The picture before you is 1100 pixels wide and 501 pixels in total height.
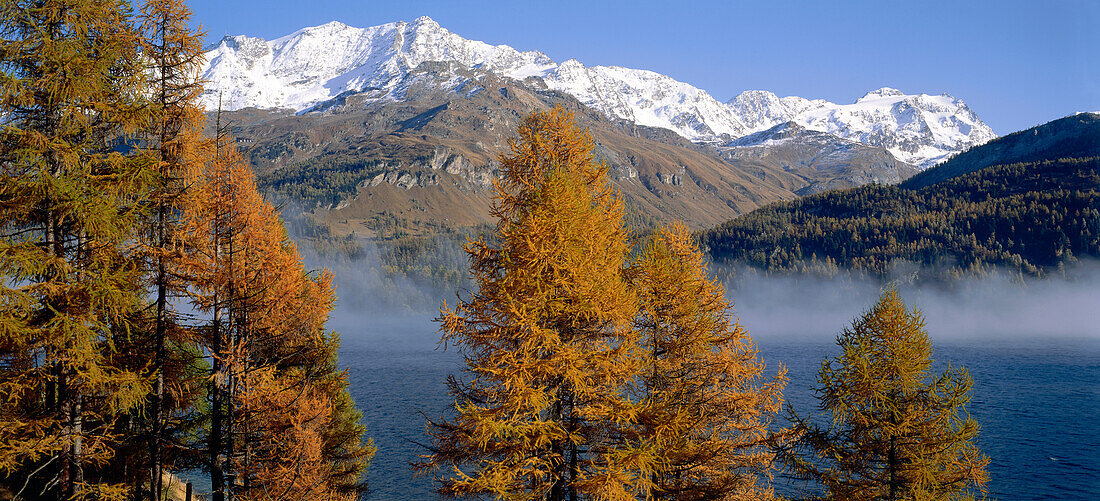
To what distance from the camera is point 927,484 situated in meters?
16.5

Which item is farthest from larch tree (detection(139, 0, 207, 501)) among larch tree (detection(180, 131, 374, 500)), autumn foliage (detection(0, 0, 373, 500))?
larch tree (detection(180, 131, 374, 500))

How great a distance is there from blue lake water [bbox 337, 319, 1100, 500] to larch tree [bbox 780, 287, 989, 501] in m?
12.4

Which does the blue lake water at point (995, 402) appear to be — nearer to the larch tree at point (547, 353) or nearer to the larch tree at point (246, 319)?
the larch tree at point (547, 353)

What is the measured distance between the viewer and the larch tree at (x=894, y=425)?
1634 cm

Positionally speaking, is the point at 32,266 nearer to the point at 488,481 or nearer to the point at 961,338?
the point at 488,481

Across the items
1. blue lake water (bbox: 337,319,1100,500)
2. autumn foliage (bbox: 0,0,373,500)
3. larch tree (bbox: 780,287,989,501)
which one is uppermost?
autumn foliage (bbox: 0,0,373,500)

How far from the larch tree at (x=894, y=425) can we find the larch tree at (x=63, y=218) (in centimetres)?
1689

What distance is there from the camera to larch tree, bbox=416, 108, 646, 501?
482 inches

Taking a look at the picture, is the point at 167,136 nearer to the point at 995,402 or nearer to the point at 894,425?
the point at 894,425

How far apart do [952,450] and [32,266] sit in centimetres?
2153

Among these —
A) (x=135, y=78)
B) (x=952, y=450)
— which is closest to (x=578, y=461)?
(x=952, y=450)

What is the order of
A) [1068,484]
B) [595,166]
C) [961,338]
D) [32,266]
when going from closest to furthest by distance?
[32,266] → [595,166] → [1068,484] → [961,338]

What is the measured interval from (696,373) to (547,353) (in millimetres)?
7251

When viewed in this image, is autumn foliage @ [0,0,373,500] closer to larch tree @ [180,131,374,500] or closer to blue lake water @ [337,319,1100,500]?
larch tree @ [180,131,374,500]
